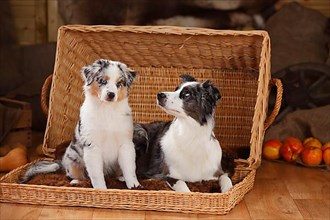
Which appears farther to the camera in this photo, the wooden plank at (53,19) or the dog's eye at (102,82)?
the wooden plank at (53,19)

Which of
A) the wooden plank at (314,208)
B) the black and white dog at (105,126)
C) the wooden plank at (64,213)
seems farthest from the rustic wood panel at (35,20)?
the wooden plank at (314,208)

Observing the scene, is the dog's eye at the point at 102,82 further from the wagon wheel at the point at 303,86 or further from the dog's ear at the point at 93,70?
the wagon wheel at the point at 303,86

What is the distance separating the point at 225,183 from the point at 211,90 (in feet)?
1.46

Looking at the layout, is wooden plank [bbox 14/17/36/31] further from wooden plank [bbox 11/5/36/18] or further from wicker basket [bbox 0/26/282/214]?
wicker basket [bbox 0/26/282/214]

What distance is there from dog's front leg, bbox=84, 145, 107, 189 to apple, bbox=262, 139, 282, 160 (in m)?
1.25

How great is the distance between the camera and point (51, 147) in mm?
3518

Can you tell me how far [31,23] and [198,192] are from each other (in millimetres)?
2567

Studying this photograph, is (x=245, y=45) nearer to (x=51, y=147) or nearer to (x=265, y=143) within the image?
(x=265, y=143)

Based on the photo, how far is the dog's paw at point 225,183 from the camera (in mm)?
3061

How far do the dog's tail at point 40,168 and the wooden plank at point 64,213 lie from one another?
285 mm

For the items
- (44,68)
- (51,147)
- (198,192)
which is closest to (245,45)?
(198,192)

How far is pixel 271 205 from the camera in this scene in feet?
10.3

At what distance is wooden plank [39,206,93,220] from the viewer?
9.46 feet

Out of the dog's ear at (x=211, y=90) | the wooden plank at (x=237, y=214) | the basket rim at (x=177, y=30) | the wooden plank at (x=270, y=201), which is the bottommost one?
the wooden plank at (x=270, y=201)
